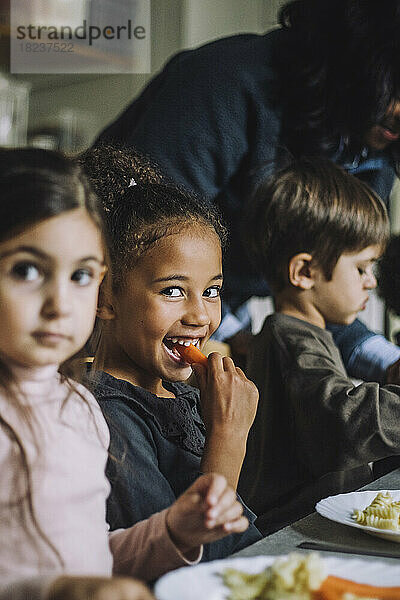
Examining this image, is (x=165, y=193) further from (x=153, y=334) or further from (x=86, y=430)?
(x=86, y=430)

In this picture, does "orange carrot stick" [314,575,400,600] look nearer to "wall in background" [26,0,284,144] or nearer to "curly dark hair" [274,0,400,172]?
"curly dark hair" [274,0,400,172]

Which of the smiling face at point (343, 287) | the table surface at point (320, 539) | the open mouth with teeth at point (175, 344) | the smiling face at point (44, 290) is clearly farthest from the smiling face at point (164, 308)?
the smiling face at point (343, 287)

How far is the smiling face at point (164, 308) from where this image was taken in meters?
0.79

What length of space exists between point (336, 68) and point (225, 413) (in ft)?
2.44

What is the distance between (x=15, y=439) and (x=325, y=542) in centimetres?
36

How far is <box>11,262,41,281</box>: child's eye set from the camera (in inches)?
18.0

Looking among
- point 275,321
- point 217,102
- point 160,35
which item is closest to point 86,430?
point 275,321

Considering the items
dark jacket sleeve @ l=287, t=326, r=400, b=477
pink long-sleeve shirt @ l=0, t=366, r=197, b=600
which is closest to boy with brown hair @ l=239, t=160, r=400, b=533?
dark jacket sleeve @ l=287, t=326, r=400, b=477

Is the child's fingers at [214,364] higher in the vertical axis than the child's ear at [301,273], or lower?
higher

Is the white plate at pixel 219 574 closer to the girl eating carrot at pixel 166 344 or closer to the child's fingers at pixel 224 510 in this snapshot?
the child's fingers at pixel 224 510

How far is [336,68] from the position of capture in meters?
1.27

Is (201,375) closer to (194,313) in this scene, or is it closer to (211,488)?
(194,313)

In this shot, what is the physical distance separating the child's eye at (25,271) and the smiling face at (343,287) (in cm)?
78

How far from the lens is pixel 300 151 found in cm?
134
